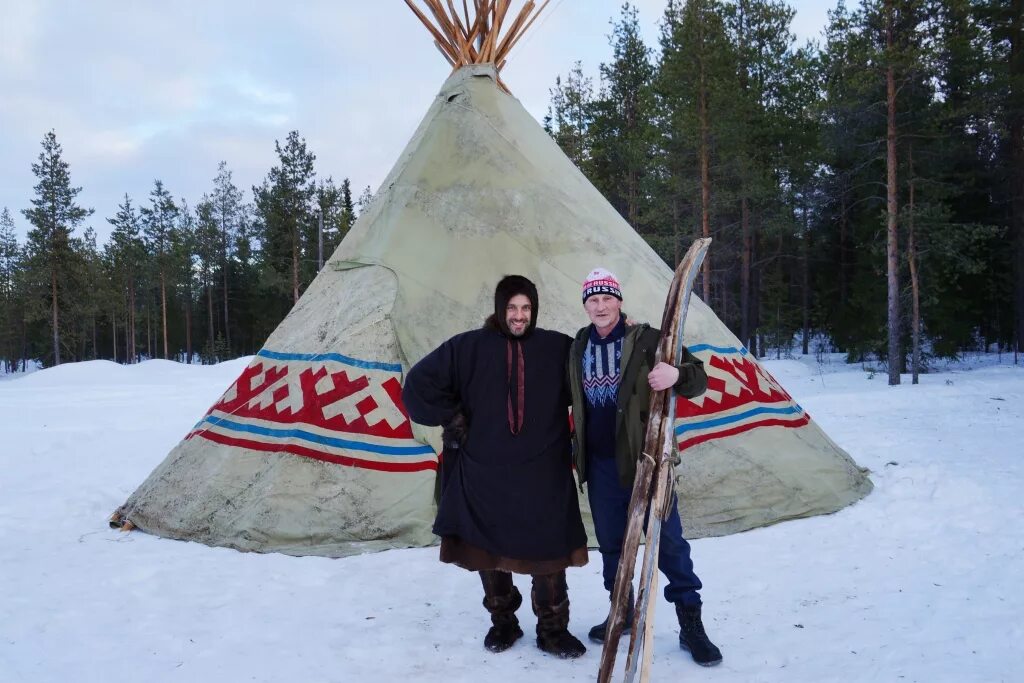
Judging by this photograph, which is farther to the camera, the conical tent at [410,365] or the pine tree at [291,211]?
the pine tree at [291,211]

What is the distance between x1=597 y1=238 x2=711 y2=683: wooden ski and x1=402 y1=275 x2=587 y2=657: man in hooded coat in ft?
1.00

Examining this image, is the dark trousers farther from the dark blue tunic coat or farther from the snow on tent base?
the snow on tent base

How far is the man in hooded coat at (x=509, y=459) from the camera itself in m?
2.52

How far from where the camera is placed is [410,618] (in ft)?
9.50

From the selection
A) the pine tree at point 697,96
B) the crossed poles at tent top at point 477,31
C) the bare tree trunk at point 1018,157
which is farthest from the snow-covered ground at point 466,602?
the bare tree trunk at point 1018,157

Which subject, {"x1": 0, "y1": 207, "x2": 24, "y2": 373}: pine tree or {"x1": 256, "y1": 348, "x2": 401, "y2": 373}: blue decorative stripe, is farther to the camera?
{"x1": 0, "y1": 207, "x2": 24, "y2": 373}: pine tree

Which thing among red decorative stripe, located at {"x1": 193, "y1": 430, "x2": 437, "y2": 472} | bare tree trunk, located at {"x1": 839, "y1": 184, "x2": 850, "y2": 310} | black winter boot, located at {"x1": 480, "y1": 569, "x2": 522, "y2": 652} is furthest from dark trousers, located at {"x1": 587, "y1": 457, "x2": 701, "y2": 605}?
bare tree trunk, located at {"x1": 839, "y1": 184, "x2": 850, "y2": 310}

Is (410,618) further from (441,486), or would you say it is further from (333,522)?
(333,522)

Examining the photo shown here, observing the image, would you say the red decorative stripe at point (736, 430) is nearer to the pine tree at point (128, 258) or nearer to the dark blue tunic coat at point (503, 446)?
the dark blue tunic coat at point (503, 446)

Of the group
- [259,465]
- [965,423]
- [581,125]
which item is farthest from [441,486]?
[581,125]

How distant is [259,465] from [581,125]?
20.8m

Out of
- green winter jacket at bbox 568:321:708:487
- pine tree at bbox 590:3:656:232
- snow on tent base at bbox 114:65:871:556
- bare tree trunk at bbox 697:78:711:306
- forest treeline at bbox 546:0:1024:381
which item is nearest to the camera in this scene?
green winter jacket at bbox 568:321:708:487

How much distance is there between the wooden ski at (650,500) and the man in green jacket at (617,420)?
56 millimetres

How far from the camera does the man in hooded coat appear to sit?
8.26 ft
